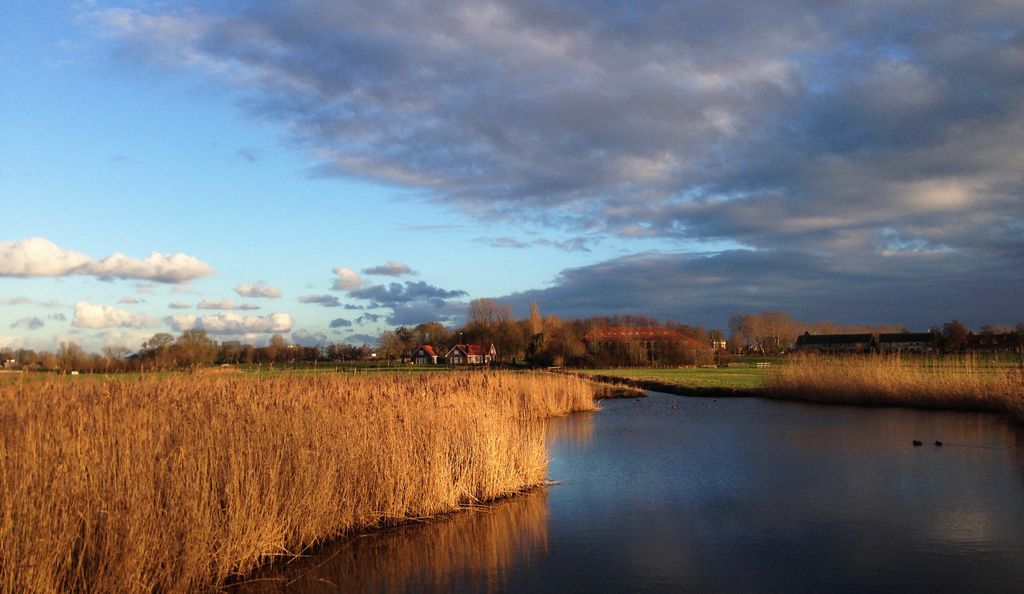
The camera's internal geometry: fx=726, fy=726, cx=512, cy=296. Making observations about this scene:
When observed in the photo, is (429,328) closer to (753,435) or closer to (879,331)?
(879,331)

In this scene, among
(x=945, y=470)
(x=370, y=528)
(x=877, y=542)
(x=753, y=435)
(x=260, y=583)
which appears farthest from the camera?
(x=753, y=435)

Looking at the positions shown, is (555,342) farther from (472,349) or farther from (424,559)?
(424,559)

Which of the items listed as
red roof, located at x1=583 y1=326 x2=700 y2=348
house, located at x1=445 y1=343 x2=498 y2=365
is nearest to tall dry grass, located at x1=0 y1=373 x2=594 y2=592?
red roof, located at x1=583 y1=326 x2=700 y2=348

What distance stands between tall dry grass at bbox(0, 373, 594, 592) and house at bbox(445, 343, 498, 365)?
60468mm

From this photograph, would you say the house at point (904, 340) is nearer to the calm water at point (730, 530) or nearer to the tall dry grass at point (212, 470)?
the calm water at point (730, 530)

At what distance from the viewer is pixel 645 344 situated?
194 ft

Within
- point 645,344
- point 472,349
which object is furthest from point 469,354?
point 645,344

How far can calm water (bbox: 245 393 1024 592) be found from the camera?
707 centimetres

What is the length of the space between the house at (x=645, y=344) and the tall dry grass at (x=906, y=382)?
2449cm

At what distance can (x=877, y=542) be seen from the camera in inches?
325

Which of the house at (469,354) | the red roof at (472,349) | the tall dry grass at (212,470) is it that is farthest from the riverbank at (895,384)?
the red roof at (472,349)

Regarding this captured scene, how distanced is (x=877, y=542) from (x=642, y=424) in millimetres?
13109

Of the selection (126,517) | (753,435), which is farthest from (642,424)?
(126,517)

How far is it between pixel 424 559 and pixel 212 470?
7.90 ft
